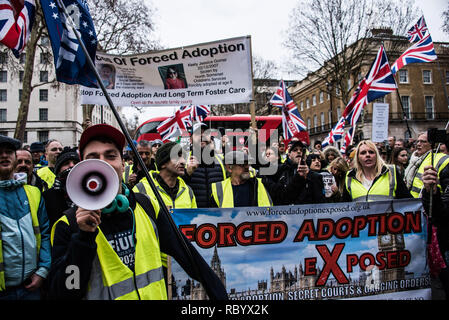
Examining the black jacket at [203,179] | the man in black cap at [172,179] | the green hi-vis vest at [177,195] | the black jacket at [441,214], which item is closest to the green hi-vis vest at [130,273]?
the green hi-vis vest at [177,195]

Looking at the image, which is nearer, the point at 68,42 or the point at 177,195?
the point at 68,42

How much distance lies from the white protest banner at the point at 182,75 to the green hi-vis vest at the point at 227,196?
1416 mm

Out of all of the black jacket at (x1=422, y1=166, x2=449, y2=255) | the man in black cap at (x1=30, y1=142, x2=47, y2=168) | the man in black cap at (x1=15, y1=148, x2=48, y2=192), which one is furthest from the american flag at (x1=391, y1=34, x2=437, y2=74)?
the man in black cap at (x1=30, y1=142, x2=47, y2=168)

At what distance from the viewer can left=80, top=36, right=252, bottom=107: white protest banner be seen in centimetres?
473

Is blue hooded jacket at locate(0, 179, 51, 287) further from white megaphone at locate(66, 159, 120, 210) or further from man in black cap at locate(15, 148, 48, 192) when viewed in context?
white megaphone at locate(66, 159, 120, 210)

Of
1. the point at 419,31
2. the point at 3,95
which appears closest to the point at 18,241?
the point at 419,31

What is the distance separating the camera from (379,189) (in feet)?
12.6

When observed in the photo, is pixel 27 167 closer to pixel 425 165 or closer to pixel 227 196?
pixel 227 196

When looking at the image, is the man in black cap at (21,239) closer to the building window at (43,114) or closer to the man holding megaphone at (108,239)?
the man holding megaphone at (108,239)

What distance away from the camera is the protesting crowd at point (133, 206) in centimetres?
148

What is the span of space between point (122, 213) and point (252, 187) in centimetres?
248

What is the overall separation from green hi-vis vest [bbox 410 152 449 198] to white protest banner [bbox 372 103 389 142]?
1727mm

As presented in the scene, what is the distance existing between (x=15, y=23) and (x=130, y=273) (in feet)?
9.05

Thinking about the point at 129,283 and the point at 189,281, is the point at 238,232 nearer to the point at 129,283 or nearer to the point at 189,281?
the point at 189,281
